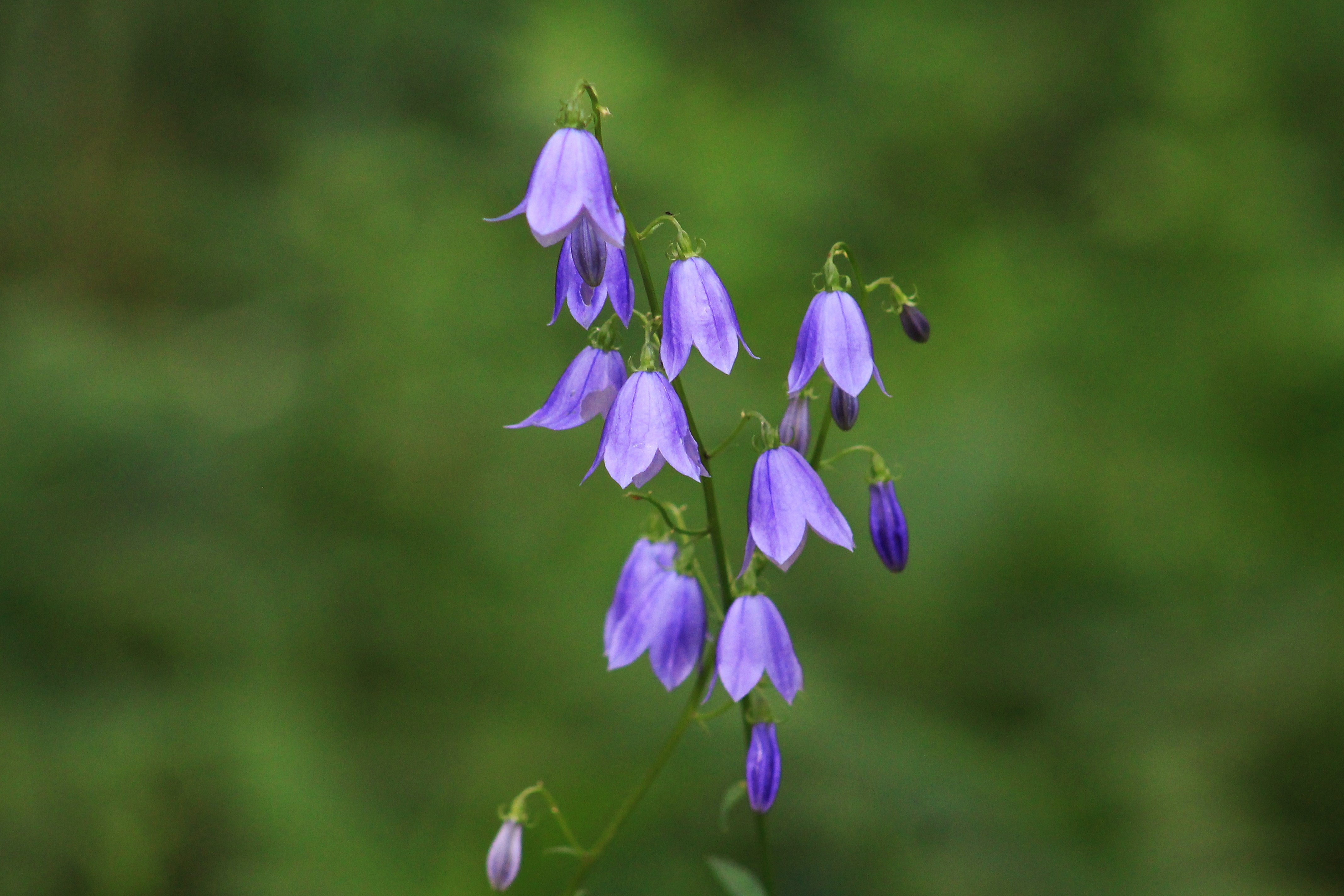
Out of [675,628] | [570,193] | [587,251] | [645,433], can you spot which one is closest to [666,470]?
[675,628]

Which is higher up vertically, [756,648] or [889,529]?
[889,529]

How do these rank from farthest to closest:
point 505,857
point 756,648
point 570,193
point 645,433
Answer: point 505,857, point 756,648, point 645,433, point 570,193

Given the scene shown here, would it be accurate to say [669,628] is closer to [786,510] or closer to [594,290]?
[786,510]

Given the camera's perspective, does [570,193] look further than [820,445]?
No

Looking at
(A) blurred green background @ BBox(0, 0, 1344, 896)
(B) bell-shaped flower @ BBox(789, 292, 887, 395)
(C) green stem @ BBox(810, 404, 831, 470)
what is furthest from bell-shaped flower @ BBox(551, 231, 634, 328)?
(A) blurred green background @ BBox(0, 0, 1344, 896)

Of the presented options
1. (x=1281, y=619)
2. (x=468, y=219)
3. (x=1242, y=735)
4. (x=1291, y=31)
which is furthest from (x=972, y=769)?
(x=1291, y=31)

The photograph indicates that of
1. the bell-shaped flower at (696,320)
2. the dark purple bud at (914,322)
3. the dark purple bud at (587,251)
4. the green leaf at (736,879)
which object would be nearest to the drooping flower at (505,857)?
the green leaf at (736,879)

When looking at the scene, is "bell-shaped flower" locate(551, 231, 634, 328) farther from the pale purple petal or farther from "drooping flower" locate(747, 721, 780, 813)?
"drooping flower" locate(747, 721, 780, 813)

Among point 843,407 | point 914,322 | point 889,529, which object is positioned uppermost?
point 914,322
